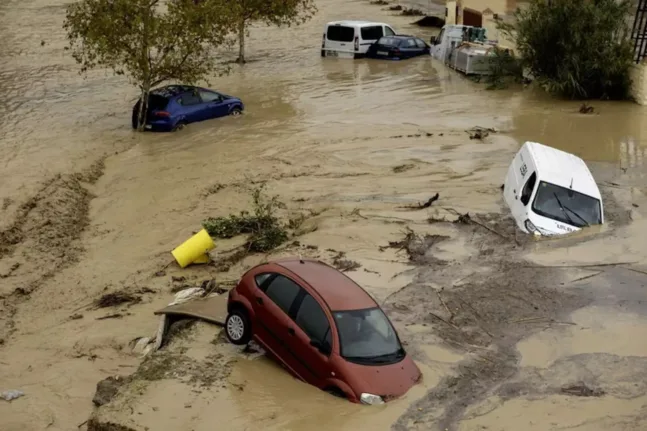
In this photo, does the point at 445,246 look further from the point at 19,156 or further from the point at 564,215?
the point at 19,156

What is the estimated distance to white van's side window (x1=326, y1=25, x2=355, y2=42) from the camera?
34469 millimetres

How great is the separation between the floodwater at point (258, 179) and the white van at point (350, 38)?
0.71 meters

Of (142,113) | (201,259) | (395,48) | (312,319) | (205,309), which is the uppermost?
(312,319)

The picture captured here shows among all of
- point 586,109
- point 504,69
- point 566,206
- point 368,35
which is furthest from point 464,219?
point 368,35

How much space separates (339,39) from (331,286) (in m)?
25.2

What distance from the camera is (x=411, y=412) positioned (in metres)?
9.79

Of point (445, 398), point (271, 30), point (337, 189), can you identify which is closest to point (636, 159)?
point (337, 189)

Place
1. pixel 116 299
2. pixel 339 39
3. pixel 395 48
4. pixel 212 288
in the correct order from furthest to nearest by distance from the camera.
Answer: pixel 339 39, pixel 395 48, pixel 116 299, pixel 212 288

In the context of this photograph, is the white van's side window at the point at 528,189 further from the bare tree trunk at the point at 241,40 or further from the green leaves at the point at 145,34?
the bare tree trunk at the point at 241,40

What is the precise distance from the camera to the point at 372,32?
34.5 metres

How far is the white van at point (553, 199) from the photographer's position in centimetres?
1555

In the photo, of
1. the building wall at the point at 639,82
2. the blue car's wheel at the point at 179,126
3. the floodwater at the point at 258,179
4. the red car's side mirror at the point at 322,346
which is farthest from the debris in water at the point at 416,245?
the building wall at the point at 639,82

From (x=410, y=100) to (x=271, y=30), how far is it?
626 inches

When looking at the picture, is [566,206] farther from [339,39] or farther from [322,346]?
[339,39]
